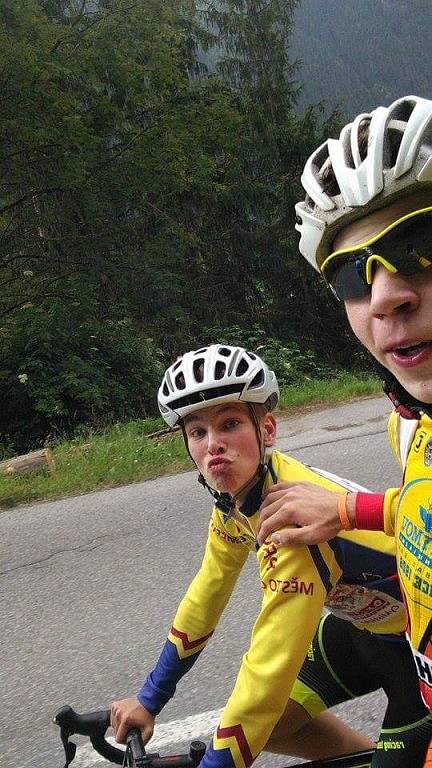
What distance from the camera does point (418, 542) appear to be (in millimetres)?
1232

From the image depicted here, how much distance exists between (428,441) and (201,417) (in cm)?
84

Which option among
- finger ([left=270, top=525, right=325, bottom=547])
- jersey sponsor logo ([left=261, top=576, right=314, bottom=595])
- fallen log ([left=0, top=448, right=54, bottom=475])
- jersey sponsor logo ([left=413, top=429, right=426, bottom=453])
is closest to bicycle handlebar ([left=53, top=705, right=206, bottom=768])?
jersey sponsor logo ([left=261, top=576, right=314, bottom=595])

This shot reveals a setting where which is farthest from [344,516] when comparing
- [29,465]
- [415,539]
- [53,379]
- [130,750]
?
[53,379]

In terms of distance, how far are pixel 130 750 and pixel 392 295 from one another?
129cm

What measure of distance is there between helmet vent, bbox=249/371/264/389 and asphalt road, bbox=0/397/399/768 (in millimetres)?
1482

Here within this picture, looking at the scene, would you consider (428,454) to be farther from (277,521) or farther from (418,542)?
(277,521)

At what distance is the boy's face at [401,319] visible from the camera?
102 centimetres

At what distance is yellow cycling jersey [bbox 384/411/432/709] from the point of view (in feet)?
3.98

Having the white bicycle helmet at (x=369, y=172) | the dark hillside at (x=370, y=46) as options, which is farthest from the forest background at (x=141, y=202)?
the dark hillside at (x=370, y=46)

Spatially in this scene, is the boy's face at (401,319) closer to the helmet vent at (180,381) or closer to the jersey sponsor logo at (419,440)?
the jersey sponsor logo at (419,440)

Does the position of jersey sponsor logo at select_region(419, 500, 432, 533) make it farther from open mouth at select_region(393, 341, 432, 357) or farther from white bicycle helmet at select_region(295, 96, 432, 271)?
white bicycle helmet at select_region(295, 96, 432, 271)

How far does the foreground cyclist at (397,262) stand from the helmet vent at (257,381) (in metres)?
0.64

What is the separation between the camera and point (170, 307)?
14.2m

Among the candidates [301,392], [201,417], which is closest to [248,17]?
[301,392]
